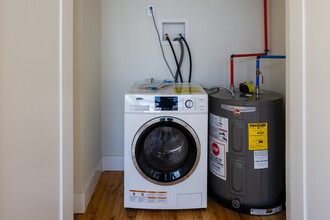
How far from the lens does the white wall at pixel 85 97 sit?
177cm

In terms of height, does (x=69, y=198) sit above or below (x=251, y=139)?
below

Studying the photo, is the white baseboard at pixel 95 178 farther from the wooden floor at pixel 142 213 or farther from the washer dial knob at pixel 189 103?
the washer dial knob at pixel 189 103

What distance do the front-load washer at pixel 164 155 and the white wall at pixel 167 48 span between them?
2.23 ft

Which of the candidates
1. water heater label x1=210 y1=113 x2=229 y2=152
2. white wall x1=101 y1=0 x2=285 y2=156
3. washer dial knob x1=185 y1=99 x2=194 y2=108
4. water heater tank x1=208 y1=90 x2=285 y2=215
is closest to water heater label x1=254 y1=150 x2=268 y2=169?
water heater tank x1=208 y1=90 x2=285 y2=215

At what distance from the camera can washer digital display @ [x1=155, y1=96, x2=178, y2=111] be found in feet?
5.68

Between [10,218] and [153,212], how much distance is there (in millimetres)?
1281

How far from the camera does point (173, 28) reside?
244 cm

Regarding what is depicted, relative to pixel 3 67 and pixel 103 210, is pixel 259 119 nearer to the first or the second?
pixel 103 210

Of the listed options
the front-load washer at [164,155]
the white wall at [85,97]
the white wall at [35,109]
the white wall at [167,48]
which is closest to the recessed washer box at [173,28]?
the white wall at [167,48]

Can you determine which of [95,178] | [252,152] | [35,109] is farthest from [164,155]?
[35,109]

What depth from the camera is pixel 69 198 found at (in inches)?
46.2

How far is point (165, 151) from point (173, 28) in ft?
3.97

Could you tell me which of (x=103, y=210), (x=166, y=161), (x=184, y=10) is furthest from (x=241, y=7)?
(x=103, y=210)

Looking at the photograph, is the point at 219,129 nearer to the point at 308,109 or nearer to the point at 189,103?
the point at 189,103
